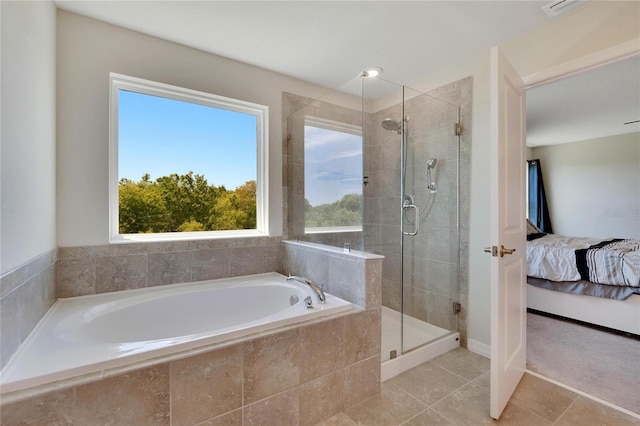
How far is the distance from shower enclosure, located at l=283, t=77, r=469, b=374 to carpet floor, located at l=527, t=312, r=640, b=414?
64 centimetres

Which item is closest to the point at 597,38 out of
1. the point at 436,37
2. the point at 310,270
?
the point at 436,37

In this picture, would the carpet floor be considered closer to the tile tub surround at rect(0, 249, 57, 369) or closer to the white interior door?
the white interior door

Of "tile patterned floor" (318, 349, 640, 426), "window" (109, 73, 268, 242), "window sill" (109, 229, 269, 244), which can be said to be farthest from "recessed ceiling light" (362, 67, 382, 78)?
"tile patterned floor" (318, 349, 640, 426)

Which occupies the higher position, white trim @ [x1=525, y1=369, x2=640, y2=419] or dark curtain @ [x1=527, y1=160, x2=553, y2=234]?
dark curtain @ [x1=527, y1=160, x2=553, y2=234]

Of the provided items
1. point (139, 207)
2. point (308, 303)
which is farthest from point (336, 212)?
point (139, 207)

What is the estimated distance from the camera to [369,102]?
2.97 m

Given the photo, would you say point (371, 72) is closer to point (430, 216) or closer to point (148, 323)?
point (430, 216)

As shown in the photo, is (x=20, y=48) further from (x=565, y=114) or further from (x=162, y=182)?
(x=565, y=114)

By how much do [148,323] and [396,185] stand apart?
2.27 meters

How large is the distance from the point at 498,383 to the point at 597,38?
2.11 meters

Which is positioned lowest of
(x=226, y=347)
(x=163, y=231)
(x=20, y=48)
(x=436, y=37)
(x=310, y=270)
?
(x=226, y=347)

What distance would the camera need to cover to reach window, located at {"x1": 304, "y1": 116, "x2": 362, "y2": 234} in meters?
2.77

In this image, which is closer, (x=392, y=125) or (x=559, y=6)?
(x=559, y=6)

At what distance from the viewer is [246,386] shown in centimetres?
137
